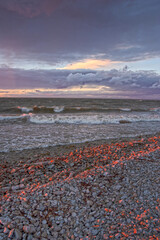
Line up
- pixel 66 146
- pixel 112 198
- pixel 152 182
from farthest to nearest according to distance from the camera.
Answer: pixel 66 146 < pixel 152 182 < pixel 112 198

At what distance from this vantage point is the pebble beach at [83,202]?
2.88m

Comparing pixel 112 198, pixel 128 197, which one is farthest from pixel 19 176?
pixel 128 197

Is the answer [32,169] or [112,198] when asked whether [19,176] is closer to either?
[32,169]

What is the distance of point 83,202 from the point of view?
11.6 feet

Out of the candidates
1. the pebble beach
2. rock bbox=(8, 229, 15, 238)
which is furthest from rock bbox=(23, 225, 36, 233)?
rock bbox=(8, 229, 15, 238)

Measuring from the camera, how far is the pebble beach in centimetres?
288

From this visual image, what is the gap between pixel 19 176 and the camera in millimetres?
5062

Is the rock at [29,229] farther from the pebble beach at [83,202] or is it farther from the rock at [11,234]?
the rock at [11,234]

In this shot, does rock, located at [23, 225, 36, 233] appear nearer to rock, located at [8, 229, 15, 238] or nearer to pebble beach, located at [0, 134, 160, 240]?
pebble beach, located at [0, 134, 160, 240]

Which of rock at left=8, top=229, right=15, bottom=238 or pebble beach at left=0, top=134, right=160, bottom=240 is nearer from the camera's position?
rock at left=8, top=229, right=15, bottom=238

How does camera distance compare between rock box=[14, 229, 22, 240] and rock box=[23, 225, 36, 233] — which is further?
rock box=[23, 225, 36, 233]

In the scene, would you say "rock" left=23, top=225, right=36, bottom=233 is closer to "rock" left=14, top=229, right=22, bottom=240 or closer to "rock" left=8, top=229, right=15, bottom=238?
"rock" left=14, top=229, right=22, bottom=240

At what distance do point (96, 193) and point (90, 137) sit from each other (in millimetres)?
6991

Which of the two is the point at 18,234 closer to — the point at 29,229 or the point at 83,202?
the point at 29,229
